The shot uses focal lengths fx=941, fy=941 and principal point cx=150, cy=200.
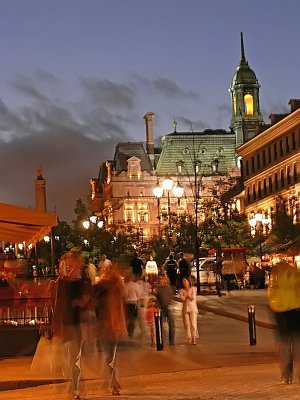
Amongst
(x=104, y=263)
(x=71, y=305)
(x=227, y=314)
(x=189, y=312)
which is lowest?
(x=227, y=314)

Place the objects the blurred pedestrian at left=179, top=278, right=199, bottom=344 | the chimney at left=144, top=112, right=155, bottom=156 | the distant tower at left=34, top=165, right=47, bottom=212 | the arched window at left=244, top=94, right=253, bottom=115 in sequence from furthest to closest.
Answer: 1. the chimney at left=144, top=112, right=155, bottom=156
2. the arched window at left=244, top=94, right=253, bottom=115
3. the distant tower at left=34, top=165, right=47, bottom=212
4. the blurred pedestrian at left=179, top=278, right=199, bottom=344

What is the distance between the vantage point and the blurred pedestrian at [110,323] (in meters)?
13.3

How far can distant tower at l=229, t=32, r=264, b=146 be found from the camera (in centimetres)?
14762

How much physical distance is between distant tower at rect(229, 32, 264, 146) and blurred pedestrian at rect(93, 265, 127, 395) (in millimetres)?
134854

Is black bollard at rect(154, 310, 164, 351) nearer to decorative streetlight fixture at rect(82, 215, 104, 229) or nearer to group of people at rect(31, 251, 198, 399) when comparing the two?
group of people at rect(31, 251, 198, 399)

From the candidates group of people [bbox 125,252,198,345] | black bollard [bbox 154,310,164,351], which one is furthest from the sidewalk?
group of people [bbox 125,252,198,345]

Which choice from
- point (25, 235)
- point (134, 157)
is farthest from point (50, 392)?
point (134, 157)

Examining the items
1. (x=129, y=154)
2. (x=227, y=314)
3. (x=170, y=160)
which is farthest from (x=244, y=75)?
(x=227, y=314)

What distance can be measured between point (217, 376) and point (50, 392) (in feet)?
9.62

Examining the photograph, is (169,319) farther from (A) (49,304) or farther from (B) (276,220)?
(B) (276,220)

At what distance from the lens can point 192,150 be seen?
148750 mm

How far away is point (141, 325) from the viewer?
24.8 m

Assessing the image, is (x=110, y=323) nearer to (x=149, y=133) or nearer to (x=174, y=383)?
(x=174, y=383)

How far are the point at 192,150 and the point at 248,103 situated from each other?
11740 millimetres
